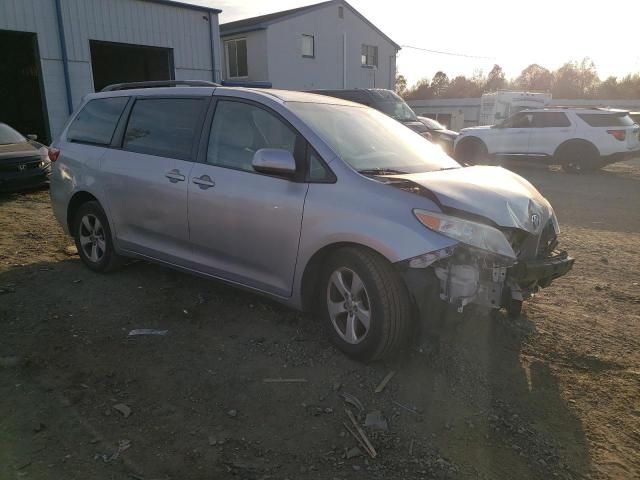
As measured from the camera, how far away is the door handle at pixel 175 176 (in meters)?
4.17

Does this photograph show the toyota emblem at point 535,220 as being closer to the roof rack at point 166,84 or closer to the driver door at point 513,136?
the roof rack at point 166,84

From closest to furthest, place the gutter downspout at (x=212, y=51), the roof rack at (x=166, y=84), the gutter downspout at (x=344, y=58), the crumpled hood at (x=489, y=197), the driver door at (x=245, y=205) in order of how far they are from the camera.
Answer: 1. the crumpled hood at (x=489, y=197)
2. the driver door at (x=245, y=205)
3. the roof rack at (x=166, y=84)
4. the gutter downspout at (x=212, y=51)
5. the gutter downspout at (x=344, y=58)

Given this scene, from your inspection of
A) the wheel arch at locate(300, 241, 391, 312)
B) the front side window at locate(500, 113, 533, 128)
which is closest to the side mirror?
the wheel arch at locate(300, 241, 391, 312)

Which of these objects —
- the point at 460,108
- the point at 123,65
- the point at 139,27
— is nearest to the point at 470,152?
the point at 139,27

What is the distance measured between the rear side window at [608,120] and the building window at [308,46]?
17647mm

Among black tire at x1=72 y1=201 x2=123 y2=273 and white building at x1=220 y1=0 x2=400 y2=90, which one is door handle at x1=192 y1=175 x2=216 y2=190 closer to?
black tire at x1=72 y1=201 x2=123 y2=273

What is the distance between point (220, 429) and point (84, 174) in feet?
10.9

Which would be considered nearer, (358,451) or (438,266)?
(358,451)

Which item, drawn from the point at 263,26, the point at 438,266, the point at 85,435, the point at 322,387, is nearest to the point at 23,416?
the point at 85,435

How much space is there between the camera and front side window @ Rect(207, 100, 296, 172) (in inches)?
149

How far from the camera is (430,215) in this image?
3131 mm

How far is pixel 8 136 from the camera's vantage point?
435 inches

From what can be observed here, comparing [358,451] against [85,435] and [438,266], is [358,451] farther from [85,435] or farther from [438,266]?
[85,435]

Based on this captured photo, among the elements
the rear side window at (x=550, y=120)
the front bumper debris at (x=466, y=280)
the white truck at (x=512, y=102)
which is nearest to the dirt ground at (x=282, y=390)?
the front bumper debris at (x=466, y=280)
